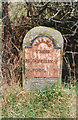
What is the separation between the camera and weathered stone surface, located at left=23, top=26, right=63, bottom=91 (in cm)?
378

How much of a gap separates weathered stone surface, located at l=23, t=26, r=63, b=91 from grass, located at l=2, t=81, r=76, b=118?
0.52 ft

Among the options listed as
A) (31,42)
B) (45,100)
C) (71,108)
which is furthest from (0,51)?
(71,108)

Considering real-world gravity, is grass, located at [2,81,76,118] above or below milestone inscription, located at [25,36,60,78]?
below

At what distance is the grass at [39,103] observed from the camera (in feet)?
10.9

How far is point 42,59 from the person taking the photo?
12.5 ft

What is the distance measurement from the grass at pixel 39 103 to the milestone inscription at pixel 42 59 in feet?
1.06

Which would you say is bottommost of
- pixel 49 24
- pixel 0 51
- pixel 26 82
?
pixel 26 82

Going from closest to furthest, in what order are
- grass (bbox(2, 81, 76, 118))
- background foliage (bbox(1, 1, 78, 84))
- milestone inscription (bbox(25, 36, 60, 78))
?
grass (bbox(2, 81, 76, 118)), milestone inscription (bbox(25, 36, 60, 78)), background foliage (bbox(1, 1, 78, 84))

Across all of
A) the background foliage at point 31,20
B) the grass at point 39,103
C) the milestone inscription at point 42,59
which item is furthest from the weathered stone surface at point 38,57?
the background foliage at point 31,20

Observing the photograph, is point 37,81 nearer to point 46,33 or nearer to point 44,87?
point 44,87

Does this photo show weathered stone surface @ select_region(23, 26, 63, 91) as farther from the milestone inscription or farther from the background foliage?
the background foliage

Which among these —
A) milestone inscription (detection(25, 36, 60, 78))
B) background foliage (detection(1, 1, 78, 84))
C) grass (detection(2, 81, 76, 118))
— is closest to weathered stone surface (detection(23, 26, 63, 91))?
milestone inscription (detection(25, 36, 60, 78))

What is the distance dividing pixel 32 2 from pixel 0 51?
152cm

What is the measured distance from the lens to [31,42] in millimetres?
3783
